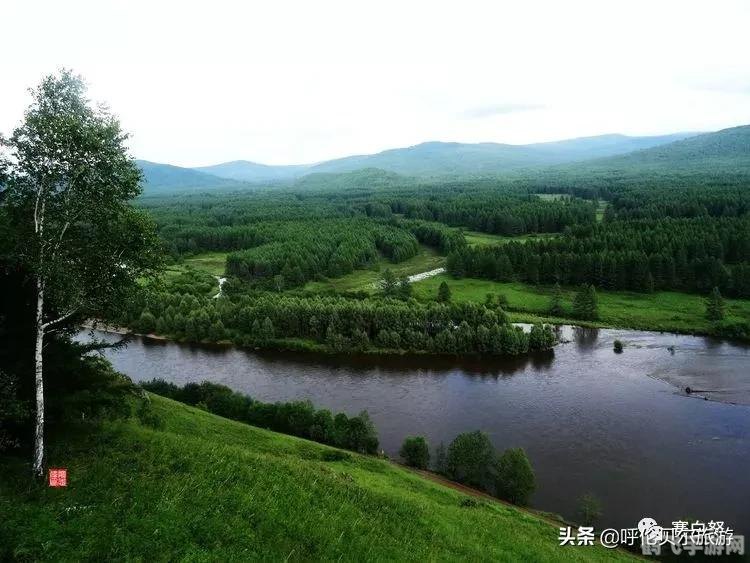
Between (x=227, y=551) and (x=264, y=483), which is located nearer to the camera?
(x=227, y=551)

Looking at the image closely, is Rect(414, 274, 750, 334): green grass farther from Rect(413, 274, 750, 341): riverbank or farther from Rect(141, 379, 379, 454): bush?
Rect(141, 379, 379, 454): bush

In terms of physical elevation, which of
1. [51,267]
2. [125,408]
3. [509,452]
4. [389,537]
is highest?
[51,267]

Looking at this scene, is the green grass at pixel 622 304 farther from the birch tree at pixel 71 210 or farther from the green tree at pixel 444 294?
the birch tree at pixel 71 210

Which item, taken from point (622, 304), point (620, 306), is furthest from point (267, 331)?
point (622, 304)

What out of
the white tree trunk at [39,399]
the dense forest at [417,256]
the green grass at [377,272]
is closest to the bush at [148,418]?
the white tree trunk at [39,399]

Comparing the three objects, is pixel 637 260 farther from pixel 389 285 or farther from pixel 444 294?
pixel 389 285

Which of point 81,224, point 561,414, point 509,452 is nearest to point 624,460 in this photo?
point 561,414

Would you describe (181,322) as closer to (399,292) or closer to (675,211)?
(399,292)
